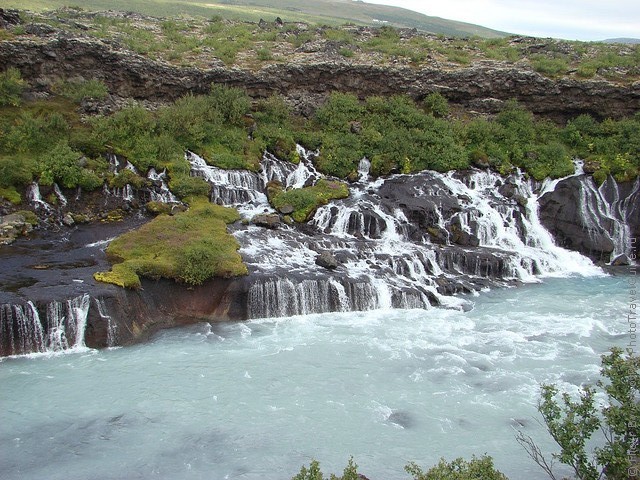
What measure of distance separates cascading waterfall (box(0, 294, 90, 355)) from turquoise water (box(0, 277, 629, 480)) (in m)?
0.50

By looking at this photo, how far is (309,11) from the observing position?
5851 inches

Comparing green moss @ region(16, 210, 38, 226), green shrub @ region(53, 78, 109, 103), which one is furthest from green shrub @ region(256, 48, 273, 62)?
green moss @ region(16, 210, 38, 226)

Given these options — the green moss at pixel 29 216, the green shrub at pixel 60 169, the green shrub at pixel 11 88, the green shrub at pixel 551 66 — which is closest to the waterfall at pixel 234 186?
the green shrub at pixel 60 169

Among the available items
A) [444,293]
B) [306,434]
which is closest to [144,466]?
[306,434]

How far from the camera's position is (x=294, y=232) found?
28.0 meters

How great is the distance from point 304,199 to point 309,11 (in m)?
132

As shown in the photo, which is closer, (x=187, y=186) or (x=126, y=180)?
(x=126, y=180)

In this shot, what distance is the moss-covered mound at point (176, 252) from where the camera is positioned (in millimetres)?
21859

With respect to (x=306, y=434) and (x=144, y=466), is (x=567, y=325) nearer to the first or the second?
(x=306, y=434)

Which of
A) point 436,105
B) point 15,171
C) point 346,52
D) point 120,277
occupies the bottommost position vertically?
point 120,277

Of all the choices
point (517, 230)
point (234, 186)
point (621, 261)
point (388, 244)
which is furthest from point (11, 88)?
point (621, 261)

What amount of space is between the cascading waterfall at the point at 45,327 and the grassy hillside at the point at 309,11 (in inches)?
3132

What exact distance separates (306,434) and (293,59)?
1213 inches

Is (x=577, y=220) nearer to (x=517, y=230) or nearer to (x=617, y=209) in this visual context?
(x=617, y=209)
